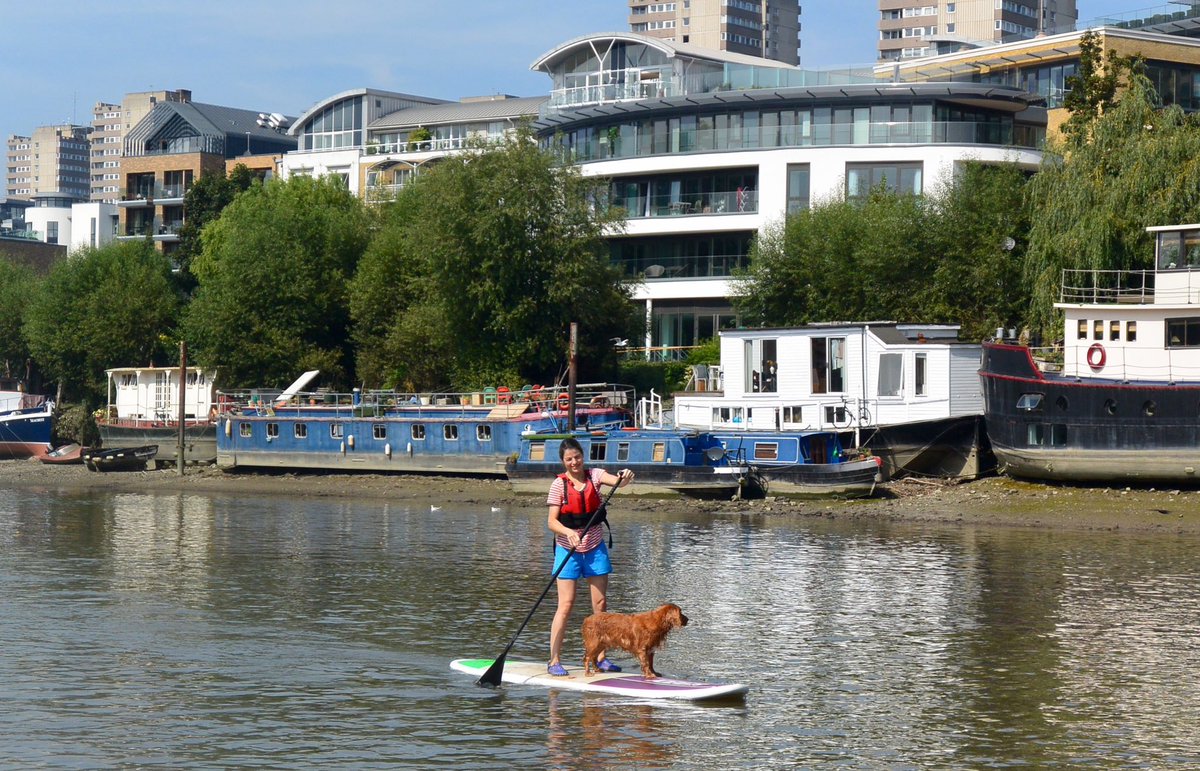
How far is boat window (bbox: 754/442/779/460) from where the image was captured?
45.4 metres

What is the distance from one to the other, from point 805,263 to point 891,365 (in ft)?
38.7

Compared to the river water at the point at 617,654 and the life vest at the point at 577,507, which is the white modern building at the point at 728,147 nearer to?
the river water at the point at 617,654

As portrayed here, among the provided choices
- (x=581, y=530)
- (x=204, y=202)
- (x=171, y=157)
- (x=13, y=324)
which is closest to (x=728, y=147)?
(x=204, y=202)

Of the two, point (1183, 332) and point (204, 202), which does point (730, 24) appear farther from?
point (1183, 332)

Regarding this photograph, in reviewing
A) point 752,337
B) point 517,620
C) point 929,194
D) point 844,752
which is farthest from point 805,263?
point 844,752

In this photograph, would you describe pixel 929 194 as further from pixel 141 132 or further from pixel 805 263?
pixel 141 132

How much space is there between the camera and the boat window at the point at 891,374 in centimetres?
4725

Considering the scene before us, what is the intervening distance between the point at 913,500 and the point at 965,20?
139923 mm

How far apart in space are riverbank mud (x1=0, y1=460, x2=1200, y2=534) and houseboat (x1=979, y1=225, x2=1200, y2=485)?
0.78 metres

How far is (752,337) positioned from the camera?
4959 centimetres

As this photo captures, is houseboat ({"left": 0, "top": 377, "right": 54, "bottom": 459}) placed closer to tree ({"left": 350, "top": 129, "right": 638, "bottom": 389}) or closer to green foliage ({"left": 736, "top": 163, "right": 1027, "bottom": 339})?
tree ({"left": 350, "top": 129, "right": 638, "bottom": 389})

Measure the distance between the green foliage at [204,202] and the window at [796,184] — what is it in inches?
1473

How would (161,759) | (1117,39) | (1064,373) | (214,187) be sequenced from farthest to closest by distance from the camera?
(214,187), (1117,39), (1064,373), (161,759)

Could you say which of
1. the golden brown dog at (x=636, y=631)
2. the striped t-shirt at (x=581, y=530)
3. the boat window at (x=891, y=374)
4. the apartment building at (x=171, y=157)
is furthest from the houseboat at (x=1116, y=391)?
the apartment building at (x=171, y=157)
